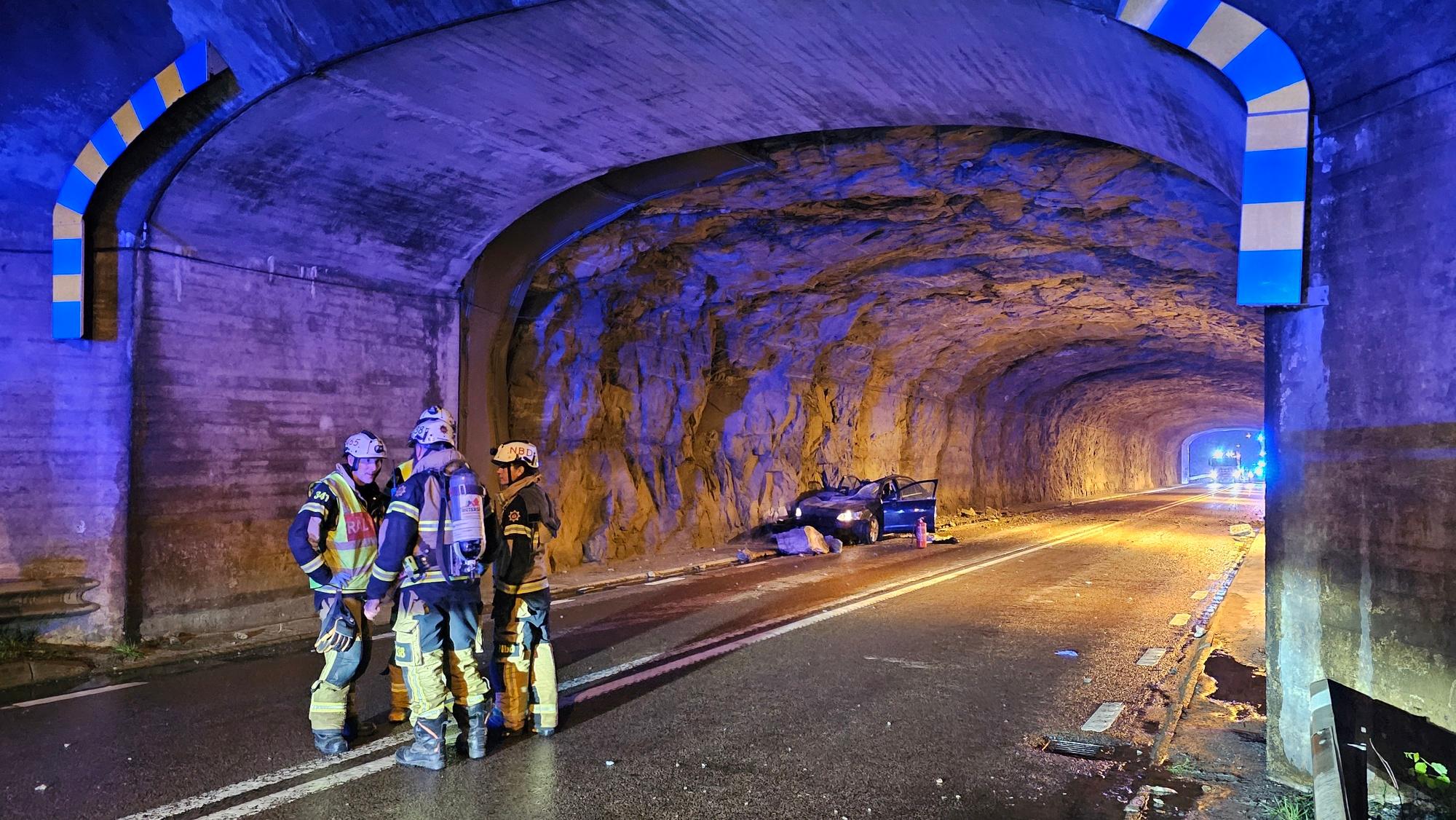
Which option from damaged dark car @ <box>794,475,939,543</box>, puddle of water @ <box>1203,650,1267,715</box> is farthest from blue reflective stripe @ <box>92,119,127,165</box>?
damaged dark car @ <box>794,475,939,543</box>

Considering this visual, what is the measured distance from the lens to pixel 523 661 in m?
5.27

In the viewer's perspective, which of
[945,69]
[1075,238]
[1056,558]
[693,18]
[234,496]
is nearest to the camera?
[693,18]

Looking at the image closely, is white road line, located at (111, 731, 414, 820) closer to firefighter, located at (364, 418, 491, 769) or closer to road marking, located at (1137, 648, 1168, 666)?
firefighter, located at (364, 418, 491, 769)

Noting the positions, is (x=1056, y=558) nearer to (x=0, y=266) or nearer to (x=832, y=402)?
(x=832, y=402)

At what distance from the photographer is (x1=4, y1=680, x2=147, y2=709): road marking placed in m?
6.07

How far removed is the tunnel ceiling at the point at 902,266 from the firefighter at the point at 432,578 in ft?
20.6

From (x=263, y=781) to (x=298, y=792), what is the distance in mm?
310

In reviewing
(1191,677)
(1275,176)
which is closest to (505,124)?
(1275,176)

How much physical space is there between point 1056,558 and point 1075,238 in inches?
225

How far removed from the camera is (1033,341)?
75.0 feet

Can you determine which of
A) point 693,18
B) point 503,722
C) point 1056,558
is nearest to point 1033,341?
point 1056,558

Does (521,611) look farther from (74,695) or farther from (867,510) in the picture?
(867,510)

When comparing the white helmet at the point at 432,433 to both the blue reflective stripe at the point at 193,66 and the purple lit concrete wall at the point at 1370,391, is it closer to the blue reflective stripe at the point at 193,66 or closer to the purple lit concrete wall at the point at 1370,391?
the blue reflective stripe at the point at 193,66

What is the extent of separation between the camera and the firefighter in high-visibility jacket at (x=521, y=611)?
522 cm
